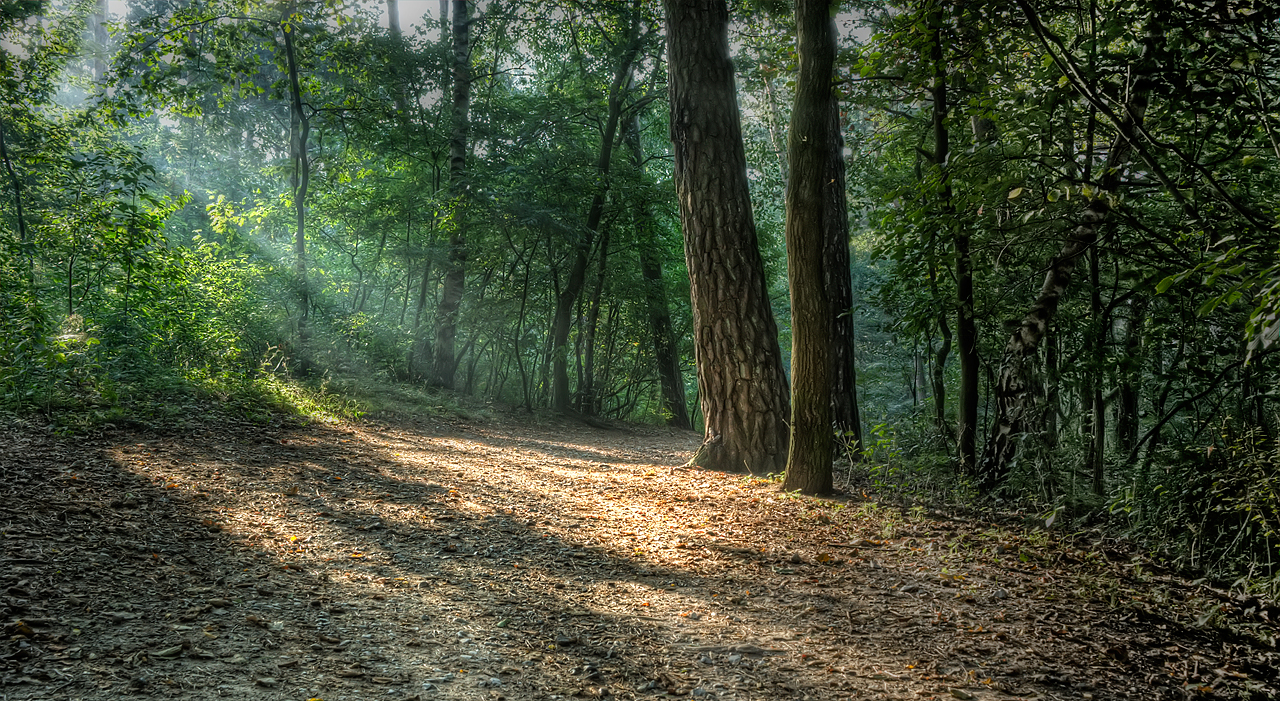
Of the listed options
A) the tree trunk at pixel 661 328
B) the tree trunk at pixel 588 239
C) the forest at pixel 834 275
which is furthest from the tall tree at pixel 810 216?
the tree trunk at pixel 661 328

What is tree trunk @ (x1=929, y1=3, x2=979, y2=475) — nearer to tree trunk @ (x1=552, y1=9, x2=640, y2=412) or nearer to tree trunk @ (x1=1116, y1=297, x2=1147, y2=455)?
tree trunk @ (x1=1116, y1=297, x2=1147, y2=455)

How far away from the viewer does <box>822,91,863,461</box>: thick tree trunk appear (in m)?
7.32

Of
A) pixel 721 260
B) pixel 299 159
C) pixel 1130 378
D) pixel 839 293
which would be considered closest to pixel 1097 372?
pixel 1130 378

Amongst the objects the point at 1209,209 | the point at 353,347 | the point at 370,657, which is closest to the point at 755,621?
the point at 370,657

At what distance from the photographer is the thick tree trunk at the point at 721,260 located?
20.1 ft

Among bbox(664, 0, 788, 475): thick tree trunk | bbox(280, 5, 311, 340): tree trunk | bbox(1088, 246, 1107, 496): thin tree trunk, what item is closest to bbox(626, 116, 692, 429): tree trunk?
bbox(280, 5, 311, 340): tree trunk

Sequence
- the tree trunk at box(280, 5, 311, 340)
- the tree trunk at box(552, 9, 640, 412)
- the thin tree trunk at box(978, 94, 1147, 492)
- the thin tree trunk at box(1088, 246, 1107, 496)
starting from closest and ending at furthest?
the thin tree trunk at box(1088, 246, 1107, 496), the thin tree trunk at box(978, 94, 1147, 492), the tree trunk at box(280, 5, 311, 340), the tree trunk at box(552, 9, 640, 412)

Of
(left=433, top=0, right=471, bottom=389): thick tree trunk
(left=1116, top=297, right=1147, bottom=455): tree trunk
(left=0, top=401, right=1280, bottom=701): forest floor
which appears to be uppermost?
(left=433, top=0, right=471, bottom=389): thick tree trunk

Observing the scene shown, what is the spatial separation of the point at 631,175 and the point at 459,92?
12.8 feet

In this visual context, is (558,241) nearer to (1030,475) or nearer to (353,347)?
(353,347)

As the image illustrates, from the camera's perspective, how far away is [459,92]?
44.7 feet

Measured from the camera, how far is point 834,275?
7.75 meters

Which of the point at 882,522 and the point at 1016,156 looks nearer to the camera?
the point at 1016,156

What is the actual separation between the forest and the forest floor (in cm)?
10
